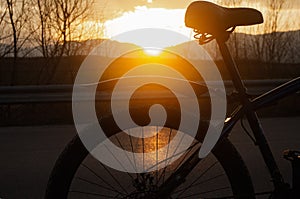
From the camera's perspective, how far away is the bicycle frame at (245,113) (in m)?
2.86

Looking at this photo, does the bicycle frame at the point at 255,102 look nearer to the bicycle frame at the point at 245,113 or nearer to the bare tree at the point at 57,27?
the bicycle frame at the point at 245,113

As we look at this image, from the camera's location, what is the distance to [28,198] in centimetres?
485

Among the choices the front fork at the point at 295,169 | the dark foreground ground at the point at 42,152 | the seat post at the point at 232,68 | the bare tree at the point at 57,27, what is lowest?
the dark foreground ground at the point at 42,152

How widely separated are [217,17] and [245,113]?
1.63 ft

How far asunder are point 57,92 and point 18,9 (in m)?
3.17

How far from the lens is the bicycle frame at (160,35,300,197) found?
2857 mm

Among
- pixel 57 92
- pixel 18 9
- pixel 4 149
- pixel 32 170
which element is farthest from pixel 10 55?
pixel 32 170

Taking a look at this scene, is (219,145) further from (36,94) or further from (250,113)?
(36,94)

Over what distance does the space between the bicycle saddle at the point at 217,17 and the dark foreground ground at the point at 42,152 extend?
81.0 inches

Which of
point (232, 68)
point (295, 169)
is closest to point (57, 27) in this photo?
point (232, 68)

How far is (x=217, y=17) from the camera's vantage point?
2.87 m

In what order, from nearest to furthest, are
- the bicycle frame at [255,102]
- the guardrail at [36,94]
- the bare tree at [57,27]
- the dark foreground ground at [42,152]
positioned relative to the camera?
the bicycle frame at [255,102] → the dark foreground ground at [42,152] → the guardrail at [36,94] → the bare tree at [57,27]

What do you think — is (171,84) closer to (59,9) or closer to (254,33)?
(59,9)

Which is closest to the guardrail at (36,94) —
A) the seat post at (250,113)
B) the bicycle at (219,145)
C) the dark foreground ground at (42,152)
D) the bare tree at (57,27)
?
the dark foreground ground at (42,152)
